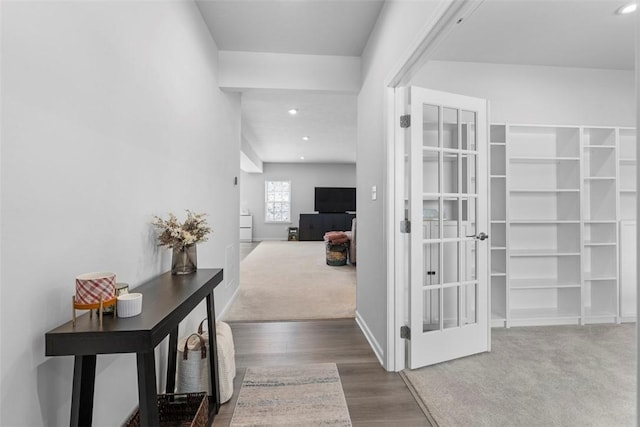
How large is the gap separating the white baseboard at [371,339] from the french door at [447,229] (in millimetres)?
214

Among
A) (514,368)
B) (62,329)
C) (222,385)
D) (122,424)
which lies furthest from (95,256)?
(514,368)

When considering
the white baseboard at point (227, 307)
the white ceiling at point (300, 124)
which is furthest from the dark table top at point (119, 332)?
the white ceiling at point (300, 124)

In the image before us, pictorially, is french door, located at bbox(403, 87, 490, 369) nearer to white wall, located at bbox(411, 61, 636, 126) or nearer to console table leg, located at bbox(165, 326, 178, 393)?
white wall, located at bbox(411, 61, 636, 126)

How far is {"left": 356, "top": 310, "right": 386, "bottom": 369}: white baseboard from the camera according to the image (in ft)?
7.14

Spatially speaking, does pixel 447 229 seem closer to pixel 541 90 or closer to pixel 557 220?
pixel 557 220

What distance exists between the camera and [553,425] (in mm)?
1551

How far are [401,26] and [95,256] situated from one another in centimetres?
201

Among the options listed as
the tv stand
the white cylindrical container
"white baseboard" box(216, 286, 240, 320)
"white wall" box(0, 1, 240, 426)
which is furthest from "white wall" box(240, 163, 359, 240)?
the white cylindrical container

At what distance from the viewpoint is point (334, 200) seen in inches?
401

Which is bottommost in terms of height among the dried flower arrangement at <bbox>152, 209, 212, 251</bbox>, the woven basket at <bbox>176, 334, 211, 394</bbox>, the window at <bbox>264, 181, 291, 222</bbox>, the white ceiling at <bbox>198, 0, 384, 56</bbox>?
the woven basket at <bbox>176, 334, 211, 394</bbox>

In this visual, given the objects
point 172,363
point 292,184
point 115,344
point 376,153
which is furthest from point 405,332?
point 292,184

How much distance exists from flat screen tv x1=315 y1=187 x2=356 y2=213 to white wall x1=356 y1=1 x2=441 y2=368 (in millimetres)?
7205

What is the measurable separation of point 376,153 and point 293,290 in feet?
7.83

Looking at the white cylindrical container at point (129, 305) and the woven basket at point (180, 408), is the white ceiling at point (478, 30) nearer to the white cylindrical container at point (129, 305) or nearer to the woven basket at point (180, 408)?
the white cylindrical container at point (129, 305)
